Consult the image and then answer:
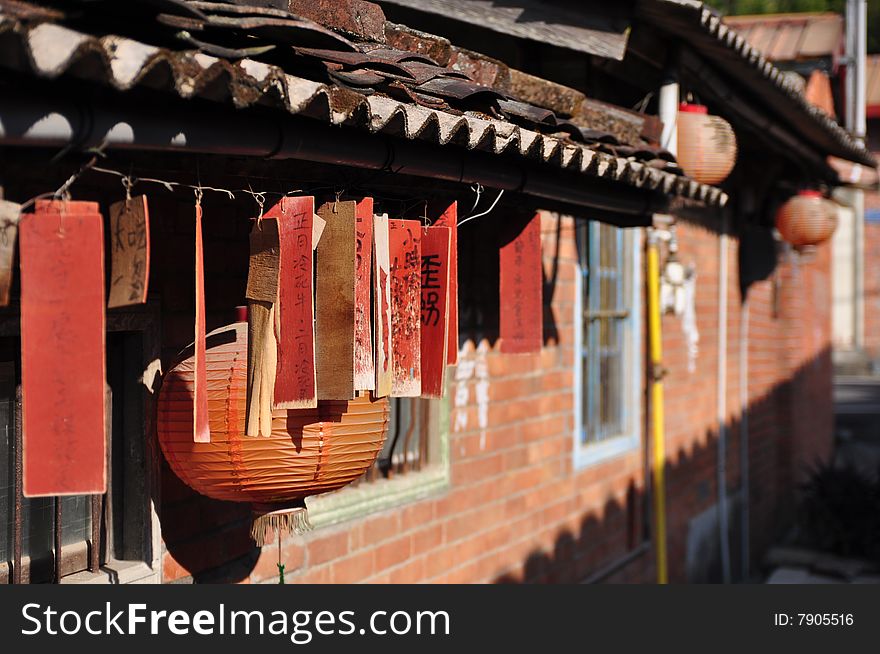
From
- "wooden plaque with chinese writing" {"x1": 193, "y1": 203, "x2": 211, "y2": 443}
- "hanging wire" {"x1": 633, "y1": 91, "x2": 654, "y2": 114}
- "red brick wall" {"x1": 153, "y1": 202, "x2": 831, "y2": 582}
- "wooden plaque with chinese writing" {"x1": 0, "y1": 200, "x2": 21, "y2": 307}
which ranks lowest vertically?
"red brick wall" {"x1": 153, "y1": 202, "x2": 831, "y2": 582}

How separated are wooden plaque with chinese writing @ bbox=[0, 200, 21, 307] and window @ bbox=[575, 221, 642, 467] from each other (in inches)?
199

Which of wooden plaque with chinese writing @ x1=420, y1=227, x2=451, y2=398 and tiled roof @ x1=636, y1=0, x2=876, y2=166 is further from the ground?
tiled roof @ x1=636, y1=0, x2=876, y2=166

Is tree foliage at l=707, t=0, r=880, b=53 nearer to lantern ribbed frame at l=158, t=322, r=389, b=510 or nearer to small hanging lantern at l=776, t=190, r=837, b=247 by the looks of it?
small hanging lantern at l=776, t=190, r=837, b=247

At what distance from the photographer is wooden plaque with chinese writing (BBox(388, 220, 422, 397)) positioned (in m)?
3.47

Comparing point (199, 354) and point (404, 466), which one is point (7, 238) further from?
point (404, 466)

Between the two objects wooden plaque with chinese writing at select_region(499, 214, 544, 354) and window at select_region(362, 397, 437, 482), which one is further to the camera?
window at select_region(362, 397, 437, 482)

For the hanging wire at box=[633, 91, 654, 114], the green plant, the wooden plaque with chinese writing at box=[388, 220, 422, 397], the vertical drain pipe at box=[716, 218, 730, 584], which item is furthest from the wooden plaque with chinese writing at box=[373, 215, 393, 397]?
the green plant

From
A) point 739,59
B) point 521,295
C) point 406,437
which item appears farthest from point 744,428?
point 521,295

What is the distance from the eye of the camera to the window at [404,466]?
195 inches

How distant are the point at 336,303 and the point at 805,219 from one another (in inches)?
326

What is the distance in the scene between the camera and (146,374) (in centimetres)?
373

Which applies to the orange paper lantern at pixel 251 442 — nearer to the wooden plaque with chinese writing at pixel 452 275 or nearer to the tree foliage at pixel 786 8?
the wooden plaque with chinese writing at pixel 452 275

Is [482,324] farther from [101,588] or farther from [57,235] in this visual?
[57,235]

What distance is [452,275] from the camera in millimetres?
3596
